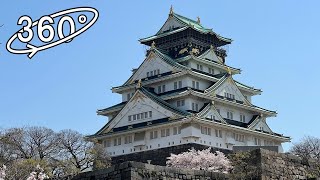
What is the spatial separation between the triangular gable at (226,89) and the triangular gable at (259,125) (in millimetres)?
2886

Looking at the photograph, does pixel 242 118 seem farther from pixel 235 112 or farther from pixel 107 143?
pixel 107 143

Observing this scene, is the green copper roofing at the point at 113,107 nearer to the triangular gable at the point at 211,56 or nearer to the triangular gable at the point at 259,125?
the triangular gable at the point at 211,56

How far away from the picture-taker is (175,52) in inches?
3469

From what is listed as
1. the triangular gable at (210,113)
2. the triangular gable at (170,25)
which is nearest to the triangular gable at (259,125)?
the triangular gable at (210,113)

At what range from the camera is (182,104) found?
78.2m

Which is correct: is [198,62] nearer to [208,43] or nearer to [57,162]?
[208,43]

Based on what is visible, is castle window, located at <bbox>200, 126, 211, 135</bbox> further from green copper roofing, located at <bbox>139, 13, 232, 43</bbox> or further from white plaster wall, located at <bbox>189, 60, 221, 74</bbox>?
green copper roofing, located at <bbox>139, 13, 232, 43</bbox>

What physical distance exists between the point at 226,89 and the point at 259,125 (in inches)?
269

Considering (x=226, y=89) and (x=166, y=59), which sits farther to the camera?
(x=166, y=59)

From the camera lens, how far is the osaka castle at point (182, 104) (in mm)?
74500

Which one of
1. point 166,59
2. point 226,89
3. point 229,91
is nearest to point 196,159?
point 226,89

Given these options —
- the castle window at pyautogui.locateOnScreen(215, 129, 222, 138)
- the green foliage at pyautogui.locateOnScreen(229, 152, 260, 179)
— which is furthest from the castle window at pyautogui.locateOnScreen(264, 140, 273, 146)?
the green foliage at pyautogui.locateOnScreen(229, 152, 260, 179)

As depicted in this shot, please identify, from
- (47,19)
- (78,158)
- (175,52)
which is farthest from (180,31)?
(47,19)

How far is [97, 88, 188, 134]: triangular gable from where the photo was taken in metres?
74.9
